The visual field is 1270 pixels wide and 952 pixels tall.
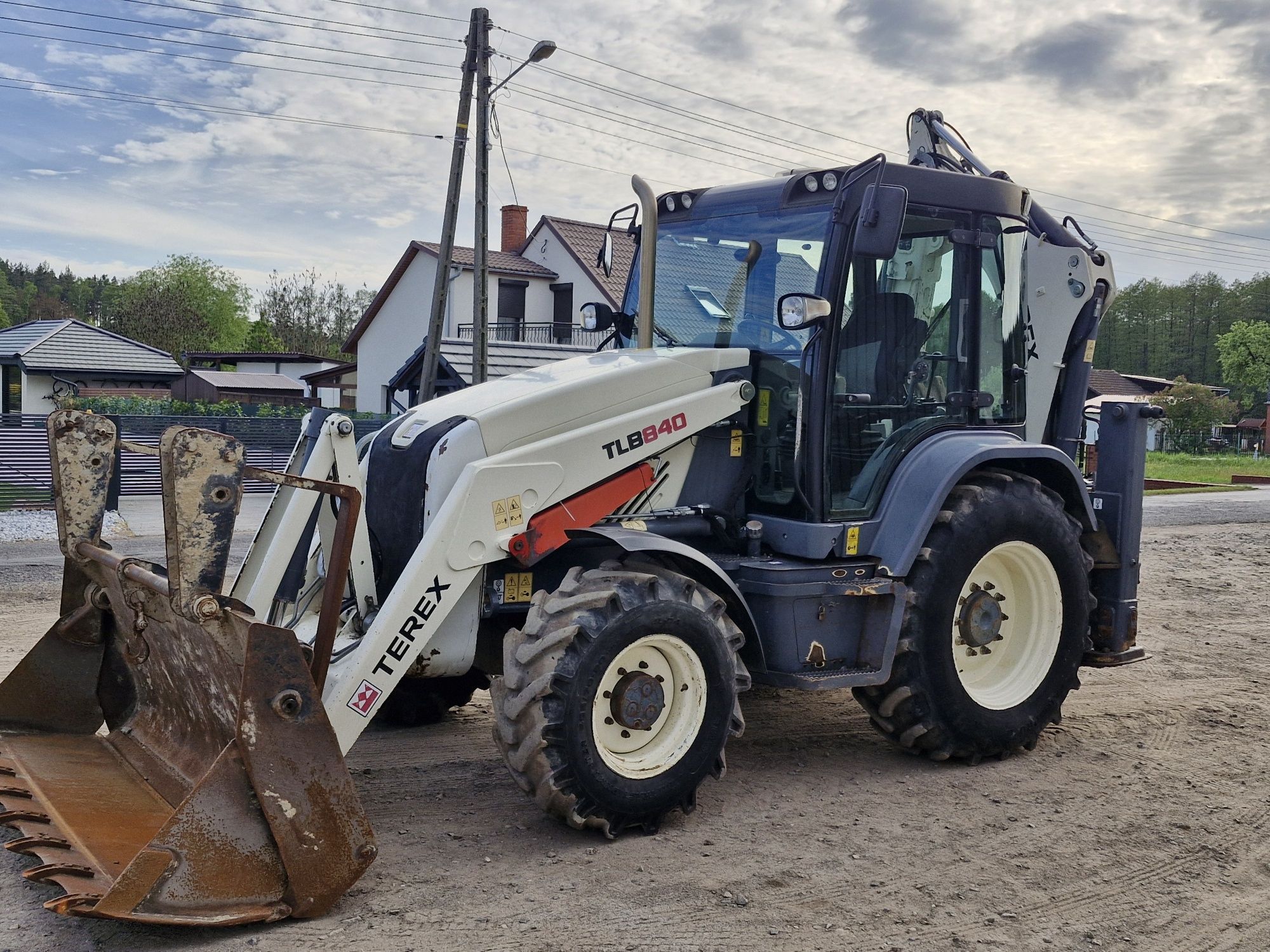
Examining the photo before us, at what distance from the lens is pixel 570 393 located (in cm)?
491

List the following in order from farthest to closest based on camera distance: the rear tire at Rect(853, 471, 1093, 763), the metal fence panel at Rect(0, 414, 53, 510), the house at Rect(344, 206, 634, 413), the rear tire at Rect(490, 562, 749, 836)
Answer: the house at Rect(344, 206, 634, 413) → the metal fence panel at Rect(0, 414, 53, 510) → the rear tire at Rect(853, 471, 1093, 763) → the rear tire at Rect(490, 562, 749, 836)

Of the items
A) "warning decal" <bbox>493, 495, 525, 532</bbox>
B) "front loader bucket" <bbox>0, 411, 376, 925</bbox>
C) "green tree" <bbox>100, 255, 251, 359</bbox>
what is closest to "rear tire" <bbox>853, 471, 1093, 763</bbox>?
"warning decal" <bbox>493, 495, 525, 532</bbox>

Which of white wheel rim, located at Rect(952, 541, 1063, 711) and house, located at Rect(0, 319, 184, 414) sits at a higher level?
house, located at Rect(0, 319, 184, 414)

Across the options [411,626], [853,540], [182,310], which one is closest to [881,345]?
[853,540]

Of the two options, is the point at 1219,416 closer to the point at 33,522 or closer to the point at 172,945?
the point at 33,522

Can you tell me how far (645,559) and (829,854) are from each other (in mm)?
1351

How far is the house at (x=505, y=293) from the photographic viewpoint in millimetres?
34062

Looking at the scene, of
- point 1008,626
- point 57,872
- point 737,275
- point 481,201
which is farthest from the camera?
point 481,201

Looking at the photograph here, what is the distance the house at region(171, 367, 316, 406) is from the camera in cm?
4306

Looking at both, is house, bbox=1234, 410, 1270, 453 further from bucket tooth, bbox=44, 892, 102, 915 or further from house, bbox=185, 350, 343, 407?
bucket tooth, bbox=44, 892, 102, 915

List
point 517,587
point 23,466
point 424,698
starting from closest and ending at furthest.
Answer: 1. point 517,587
2. point 424,698
3. point 23,466

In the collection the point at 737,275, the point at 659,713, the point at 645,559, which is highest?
the point at 737,275

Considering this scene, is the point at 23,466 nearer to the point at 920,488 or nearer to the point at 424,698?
the point at 424,698

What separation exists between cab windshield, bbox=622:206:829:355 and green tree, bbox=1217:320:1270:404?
71.0m
